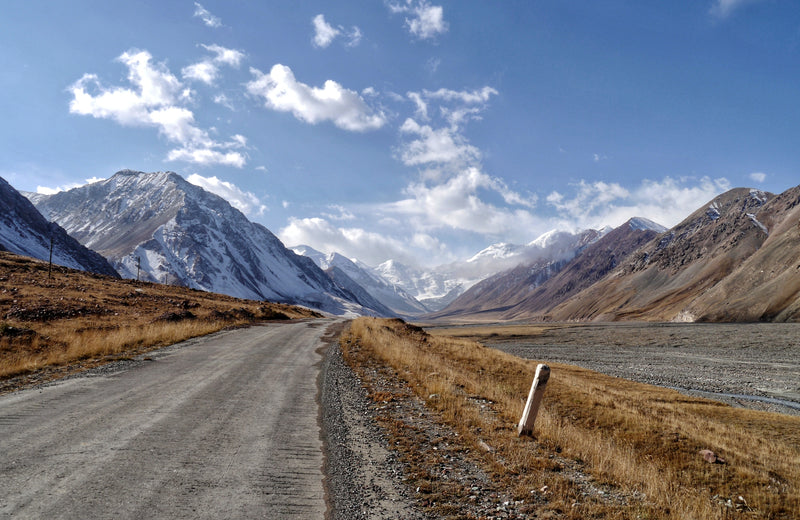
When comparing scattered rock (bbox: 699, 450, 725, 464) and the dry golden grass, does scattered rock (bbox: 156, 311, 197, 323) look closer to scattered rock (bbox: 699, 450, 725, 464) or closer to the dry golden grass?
the dry golden grass

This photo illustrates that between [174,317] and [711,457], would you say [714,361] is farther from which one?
[174,317]

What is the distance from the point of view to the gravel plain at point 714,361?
1182 inches

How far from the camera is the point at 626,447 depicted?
42.5 ft

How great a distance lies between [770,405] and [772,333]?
5990 centimetres

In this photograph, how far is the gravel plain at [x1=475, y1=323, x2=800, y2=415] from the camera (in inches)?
1182

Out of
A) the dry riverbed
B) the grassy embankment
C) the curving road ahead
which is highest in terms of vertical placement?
the grassy embankment

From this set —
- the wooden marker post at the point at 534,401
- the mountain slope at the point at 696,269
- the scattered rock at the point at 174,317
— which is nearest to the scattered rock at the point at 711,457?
the wooden marker post at the point at 534,401

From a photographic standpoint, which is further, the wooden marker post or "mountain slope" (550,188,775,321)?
"mountain slope" (550,188,775,321)

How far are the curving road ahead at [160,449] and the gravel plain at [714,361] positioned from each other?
29590 millimetres

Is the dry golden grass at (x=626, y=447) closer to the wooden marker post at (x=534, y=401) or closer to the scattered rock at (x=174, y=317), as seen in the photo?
the wooden marker post at (x=534, y=401)

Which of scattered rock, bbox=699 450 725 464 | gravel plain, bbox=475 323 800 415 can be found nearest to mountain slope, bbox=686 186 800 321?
gravel plain, bbox=475 323 800 415

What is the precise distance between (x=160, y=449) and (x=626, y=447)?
42.1 ft

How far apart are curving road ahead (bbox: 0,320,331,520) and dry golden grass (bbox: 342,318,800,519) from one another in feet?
12.8

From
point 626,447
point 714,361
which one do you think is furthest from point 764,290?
point 626,447
